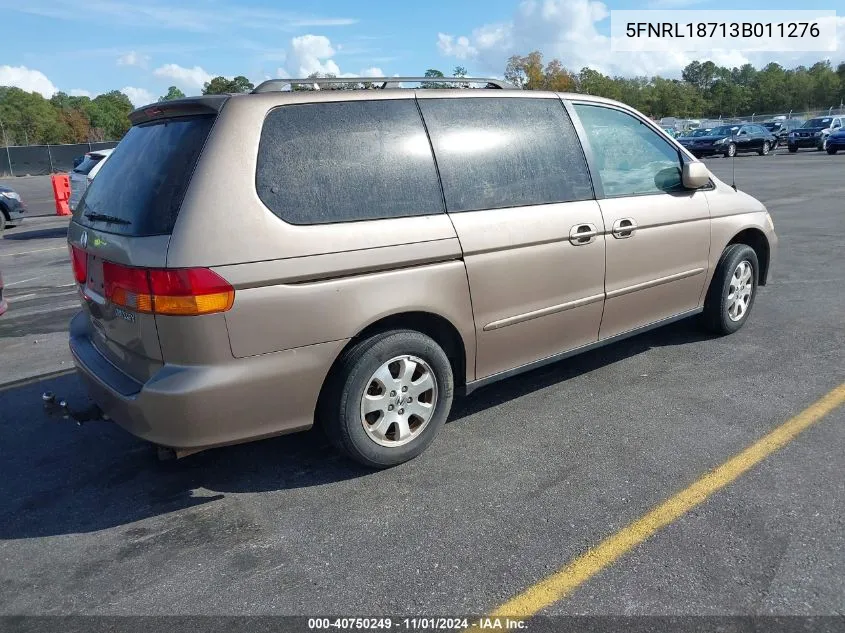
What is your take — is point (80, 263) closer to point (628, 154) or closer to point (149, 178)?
point (149, 178)

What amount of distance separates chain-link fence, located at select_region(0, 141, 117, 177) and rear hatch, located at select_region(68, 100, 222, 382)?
148 ft

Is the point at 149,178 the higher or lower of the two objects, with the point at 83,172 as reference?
lower

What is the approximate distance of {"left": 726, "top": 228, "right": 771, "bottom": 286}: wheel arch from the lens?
5.57 meters

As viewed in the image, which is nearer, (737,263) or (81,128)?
(737,263)

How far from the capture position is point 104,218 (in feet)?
11.3

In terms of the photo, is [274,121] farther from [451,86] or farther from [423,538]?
[423,538]

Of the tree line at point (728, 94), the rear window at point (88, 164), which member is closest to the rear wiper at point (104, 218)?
the rear window at point (88, 164)

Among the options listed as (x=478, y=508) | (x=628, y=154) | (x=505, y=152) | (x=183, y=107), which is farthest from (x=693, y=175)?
(x=183, y=107)

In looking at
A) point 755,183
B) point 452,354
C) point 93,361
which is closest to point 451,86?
point 452,354

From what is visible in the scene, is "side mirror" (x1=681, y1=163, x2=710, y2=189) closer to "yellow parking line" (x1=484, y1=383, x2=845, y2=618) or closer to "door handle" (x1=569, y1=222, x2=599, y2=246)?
"door handle" (x1=569, y1=222, x2=599, y2=246)

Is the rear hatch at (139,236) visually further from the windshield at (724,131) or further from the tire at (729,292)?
the windshield at (724,131)

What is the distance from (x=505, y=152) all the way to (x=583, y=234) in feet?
2.28

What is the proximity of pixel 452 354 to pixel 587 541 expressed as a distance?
4.26ft

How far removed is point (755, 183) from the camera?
19.2 metres
